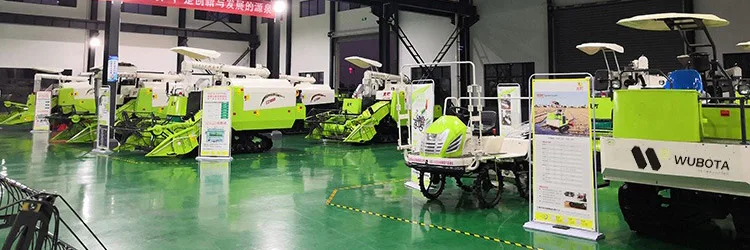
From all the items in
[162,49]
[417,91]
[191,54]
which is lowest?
[417,91]

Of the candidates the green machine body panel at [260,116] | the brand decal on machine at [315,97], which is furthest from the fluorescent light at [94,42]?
the green machine body panel at [260,116]

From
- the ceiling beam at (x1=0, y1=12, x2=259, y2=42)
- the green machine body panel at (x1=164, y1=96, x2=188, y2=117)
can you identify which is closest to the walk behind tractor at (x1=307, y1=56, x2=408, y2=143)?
the green machine body panel at (x1=164, y1=96, x2=188, y2=117)

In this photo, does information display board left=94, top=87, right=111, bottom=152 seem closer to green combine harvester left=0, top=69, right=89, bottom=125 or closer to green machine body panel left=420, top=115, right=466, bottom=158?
green combine harvester left=0, top=69, right=89, bottom=125

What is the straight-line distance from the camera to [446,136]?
5230 millimetres

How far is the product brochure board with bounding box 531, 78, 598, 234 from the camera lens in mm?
4152

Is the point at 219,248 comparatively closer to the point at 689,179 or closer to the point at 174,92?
the point at 689,179

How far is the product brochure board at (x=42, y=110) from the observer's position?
14.8m

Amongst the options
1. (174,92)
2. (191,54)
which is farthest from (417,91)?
(174,92)

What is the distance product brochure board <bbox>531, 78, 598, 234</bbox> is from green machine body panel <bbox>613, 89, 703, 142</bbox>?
1.20 ft

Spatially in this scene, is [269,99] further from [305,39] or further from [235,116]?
[305,39]

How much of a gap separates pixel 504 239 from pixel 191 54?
27.6 feet

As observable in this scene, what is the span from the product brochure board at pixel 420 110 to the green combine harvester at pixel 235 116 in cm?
447

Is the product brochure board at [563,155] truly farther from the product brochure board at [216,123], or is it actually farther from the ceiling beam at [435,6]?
the ceiling beam at [435,6]

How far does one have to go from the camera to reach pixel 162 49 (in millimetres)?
22453
